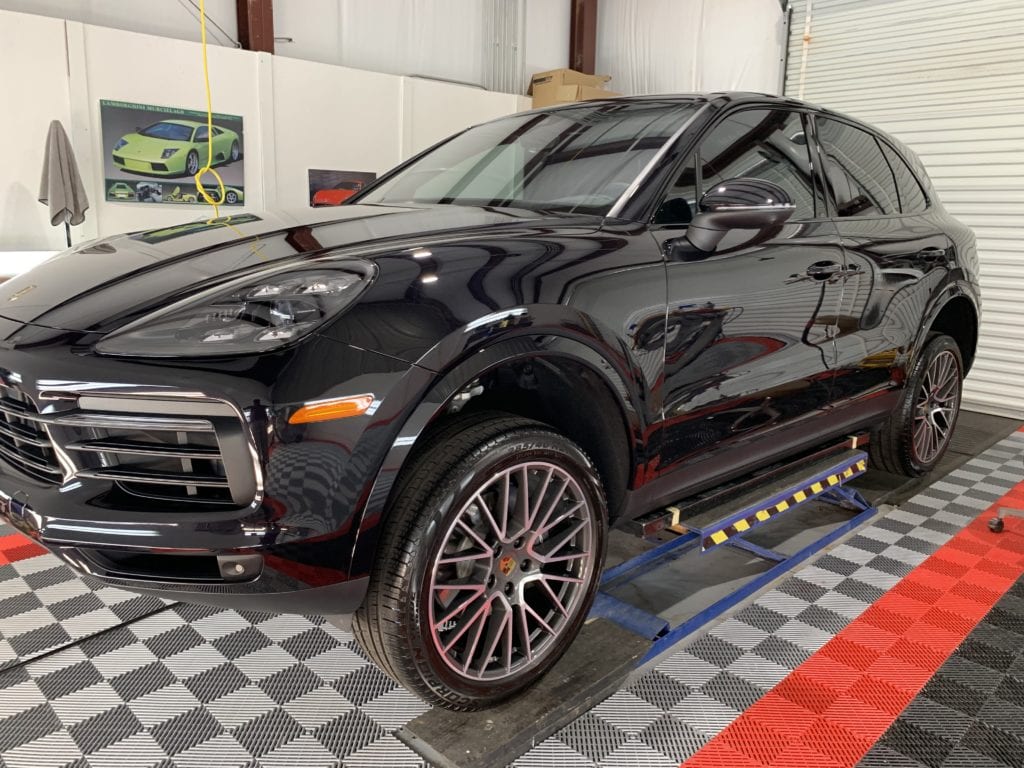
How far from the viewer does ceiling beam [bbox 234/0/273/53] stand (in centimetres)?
596

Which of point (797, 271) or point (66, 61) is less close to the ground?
point (66, 61)

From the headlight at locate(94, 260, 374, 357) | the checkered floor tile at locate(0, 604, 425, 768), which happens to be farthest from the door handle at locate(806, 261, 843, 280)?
the checkered floor tile at locate(0, 604, 425, 768)

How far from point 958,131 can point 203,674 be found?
579 centimetres

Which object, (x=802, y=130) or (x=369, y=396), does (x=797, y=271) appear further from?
(x=369, y=396)

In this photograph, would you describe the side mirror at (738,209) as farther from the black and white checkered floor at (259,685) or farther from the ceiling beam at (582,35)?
the ceiling beam at (582,35)

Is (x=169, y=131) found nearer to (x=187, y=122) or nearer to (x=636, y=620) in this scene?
(x=187, y=122)

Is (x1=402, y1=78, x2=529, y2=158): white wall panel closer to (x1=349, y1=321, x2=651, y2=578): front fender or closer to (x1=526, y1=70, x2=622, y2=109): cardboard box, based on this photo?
(x1=526, y1=70, x2=622, y2=109): cardboard box

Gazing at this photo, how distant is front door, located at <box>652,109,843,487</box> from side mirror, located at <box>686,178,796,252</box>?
0.19 feet

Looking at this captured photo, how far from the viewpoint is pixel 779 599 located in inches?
89.7

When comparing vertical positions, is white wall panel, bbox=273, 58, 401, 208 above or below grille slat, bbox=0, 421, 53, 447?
above

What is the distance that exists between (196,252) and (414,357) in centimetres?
61

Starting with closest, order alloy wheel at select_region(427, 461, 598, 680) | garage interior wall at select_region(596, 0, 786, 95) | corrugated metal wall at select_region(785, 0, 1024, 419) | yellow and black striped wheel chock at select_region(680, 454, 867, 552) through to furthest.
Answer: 1. alloy wheel at select_region(427, 461, 598, 680)
2. yellow and black striped wheel chock at select_region(680, 454, 867, 552)
3. corrugated metal wall at select_region(785, 0, 1024, 419)
4. garage interior wall at select_region(596, 0, 786, 95)

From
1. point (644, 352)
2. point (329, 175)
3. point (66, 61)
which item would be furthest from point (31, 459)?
point (329, 175)

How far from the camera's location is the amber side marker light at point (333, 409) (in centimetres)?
126
